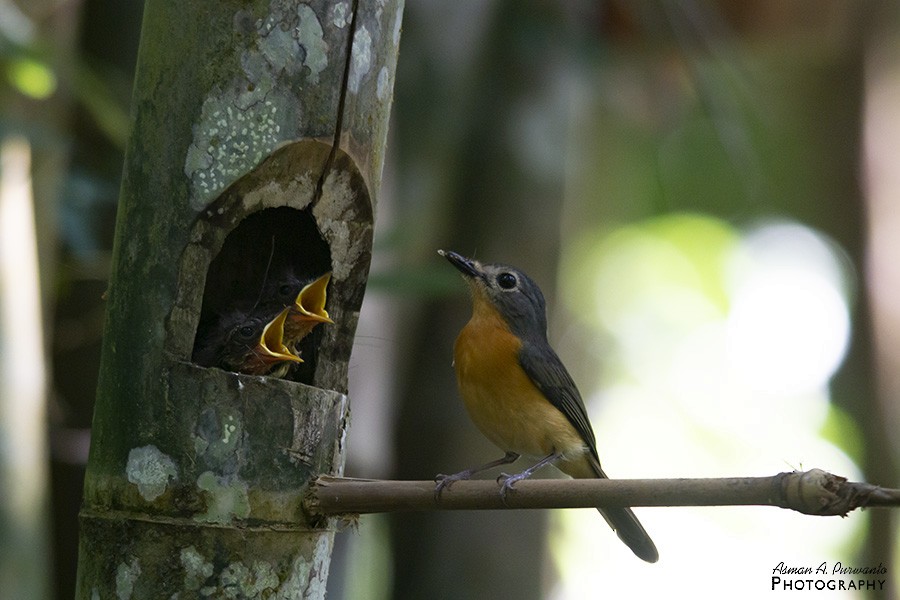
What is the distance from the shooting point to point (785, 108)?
40.8ft

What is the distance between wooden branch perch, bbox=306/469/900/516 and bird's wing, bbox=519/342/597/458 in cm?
168

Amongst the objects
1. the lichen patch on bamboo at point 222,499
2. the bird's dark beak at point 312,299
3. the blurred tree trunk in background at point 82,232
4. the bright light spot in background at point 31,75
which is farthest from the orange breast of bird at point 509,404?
the blurred tree trunk in background at point 82,232

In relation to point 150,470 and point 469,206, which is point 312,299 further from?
point 469,206

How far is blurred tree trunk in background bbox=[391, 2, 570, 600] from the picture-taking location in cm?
718

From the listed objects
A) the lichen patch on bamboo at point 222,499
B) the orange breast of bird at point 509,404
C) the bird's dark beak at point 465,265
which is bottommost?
the lichen patch on bamboo at point 222,499

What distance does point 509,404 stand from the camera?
14.4ft

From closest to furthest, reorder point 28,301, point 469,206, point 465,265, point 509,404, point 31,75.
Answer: point 509,404 < point 465,265 < point 31,75 < point 28,301 < point 469,206

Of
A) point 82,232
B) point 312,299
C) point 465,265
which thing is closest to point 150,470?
point 312,299

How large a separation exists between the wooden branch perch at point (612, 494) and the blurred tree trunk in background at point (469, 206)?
441 cm

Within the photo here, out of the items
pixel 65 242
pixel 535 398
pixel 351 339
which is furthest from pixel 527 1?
pixel 351 339

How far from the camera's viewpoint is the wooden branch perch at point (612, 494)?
2.02m

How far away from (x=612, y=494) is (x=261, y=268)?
2167 mm

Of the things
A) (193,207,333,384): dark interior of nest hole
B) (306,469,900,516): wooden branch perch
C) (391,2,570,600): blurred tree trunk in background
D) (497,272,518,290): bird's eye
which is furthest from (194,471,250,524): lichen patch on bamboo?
(391,2,570,600): blurred tree trunk in background

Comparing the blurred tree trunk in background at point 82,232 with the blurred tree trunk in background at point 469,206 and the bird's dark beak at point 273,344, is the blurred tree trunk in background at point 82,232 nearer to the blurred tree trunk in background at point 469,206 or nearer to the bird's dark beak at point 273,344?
the blurred tree trunk in background at point 469,206
